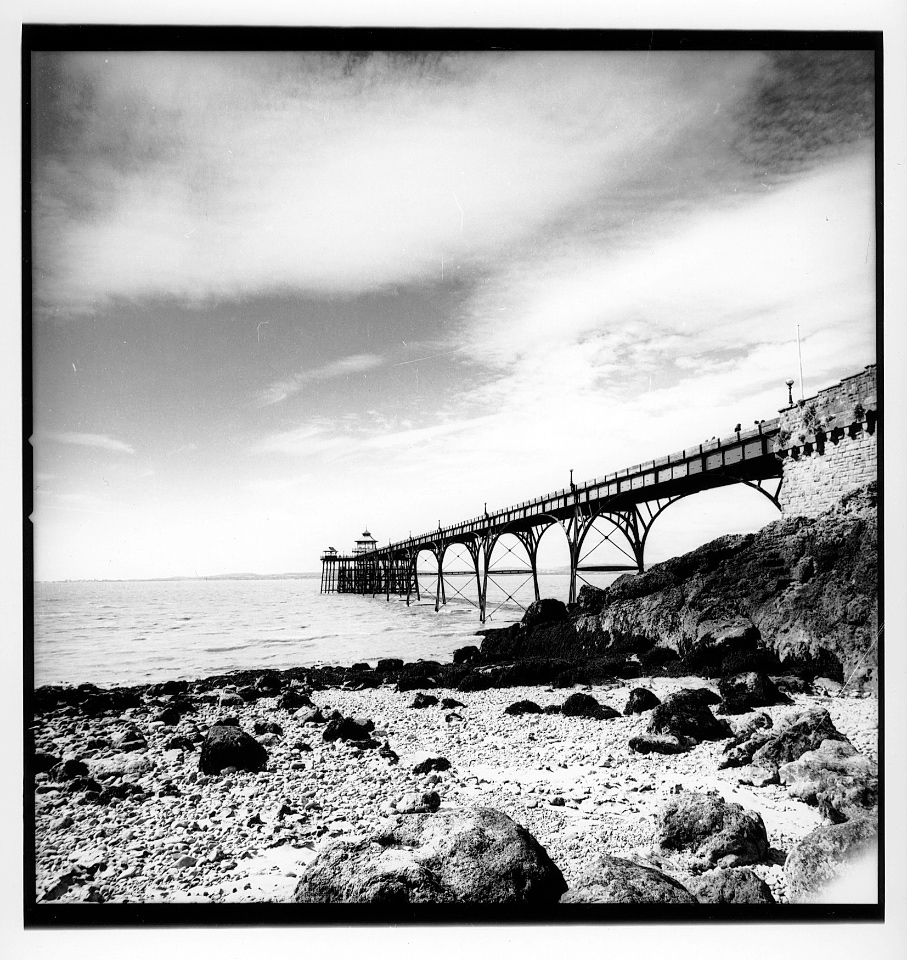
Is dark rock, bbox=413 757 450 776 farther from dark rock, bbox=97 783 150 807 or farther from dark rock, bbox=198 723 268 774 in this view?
dark rock, bbox=97 783 150 807

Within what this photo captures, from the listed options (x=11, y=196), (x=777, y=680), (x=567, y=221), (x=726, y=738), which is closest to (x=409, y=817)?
(x=726, y=738)

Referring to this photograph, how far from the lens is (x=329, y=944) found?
3.38 metres

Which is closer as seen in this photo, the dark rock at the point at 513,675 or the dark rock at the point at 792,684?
the dark rock at the point at 792,684

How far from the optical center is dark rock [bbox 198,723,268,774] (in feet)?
12.7

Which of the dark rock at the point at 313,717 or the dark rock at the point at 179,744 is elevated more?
the dark rock at the point at 313,717

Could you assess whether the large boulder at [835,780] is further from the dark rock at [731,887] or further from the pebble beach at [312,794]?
the dark rock at [731,887]

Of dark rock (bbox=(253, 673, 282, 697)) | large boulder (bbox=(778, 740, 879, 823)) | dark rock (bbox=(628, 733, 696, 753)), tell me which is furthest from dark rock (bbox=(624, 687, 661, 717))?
dark rock (bbox=(253, 673, 282, 697))

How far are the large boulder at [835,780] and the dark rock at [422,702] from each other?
2.70 metres

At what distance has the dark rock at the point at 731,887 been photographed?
10.5ft

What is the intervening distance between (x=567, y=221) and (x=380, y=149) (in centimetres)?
154

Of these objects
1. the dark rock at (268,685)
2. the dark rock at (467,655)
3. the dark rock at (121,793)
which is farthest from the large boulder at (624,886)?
the dark rock at (121,793)

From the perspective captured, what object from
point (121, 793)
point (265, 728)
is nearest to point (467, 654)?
point (265, 728)

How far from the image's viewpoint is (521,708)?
4.52 meters

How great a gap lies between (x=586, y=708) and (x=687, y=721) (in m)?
0.76
